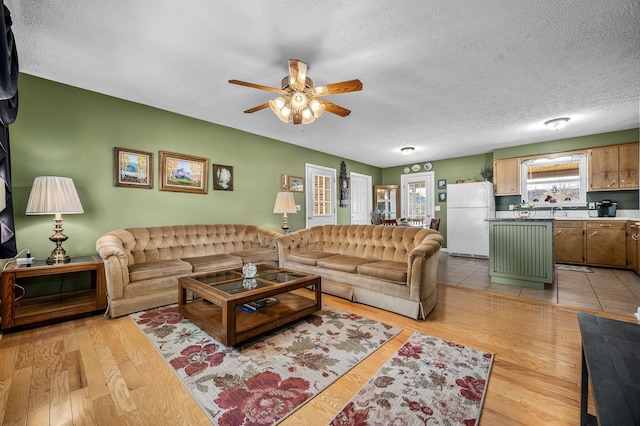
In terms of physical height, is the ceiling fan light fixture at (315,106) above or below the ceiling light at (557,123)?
below

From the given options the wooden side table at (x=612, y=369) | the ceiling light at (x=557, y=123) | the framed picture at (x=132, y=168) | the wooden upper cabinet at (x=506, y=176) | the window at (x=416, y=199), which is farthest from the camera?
the window at (x=416, y=199)

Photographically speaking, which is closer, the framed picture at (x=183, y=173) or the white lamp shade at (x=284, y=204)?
the framed picture at (x=183, y=173)

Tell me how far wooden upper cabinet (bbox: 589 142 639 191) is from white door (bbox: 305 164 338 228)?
5.04 meters

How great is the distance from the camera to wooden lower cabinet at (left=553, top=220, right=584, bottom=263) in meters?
4.88

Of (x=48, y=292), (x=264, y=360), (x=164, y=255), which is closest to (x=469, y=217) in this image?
(x=264, y=360)

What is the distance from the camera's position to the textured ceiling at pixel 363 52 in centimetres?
194

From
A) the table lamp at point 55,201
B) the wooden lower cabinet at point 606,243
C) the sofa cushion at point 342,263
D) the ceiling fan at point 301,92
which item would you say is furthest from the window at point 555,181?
the table lamp at point 55,201

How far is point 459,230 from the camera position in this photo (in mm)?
6211

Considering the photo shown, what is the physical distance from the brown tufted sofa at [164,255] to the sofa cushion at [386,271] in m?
1.63

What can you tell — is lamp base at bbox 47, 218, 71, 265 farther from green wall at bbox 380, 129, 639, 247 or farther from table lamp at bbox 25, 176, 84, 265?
green wall at bbox 380, 129, 639, 247

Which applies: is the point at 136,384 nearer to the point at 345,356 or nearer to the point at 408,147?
the point at 345,356

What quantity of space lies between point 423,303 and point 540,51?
2.55m

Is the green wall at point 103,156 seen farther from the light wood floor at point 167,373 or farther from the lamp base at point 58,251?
the light wood floor at point 167,373

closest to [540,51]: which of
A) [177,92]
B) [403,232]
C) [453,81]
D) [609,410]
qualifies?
[453,81]
